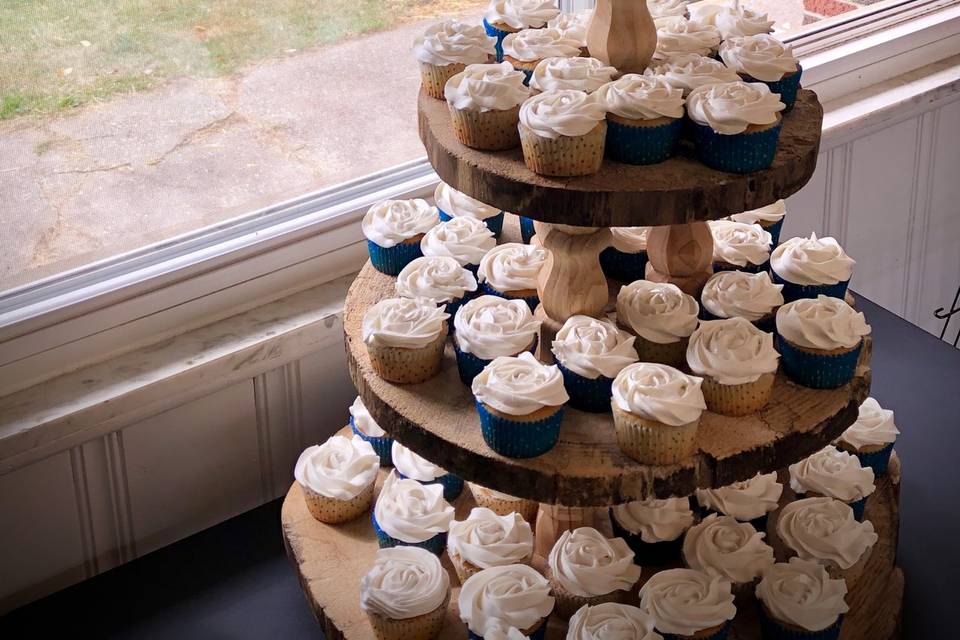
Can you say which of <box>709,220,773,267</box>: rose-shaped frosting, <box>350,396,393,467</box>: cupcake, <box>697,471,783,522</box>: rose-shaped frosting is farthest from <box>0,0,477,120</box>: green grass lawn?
<box>697,471,783,522</box>: rose-shaped frosting

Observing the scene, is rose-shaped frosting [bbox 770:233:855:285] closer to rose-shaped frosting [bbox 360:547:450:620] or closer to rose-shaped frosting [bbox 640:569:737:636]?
rose-shaped frosting [bbox 640:569:737:636]

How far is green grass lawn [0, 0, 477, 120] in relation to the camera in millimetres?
1571

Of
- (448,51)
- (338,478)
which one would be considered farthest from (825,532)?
(448,51)

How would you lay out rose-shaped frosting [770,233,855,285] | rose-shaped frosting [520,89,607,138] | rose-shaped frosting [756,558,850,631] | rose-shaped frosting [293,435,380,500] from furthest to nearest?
rose-shaped frosting [293,435,380,500] → rose-shaped frosting [770,233,855,285] → rose-shaped frosting [756,558,850,631] → rose-shaped frosting [520,89,607,138]

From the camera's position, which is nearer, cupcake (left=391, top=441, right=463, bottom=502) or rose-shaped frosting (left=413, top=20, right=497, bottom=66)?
rose-shaped frosting (left=413, top=20, right=497, bottom=66)

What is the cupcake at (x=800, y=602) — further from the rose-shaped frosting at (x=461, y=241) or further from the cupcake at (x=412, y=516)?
the rose-shaped frosting at (x=461, y=241)

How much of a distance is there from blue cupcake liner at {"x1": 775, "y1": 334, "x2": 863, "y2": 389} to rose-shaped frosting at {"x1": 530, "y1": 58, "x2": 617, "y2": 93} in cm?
36

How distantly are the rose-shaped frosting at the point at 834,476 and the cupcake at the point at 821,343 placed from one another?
0.24 m

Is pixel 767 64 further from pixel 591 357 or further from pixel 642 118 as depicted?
pixel 591 357

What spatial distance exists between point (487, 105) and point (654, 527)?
573 mm

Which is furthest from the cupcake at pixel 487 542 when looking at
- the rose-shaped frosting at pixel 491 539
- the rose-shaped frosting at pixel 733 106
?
the rose-shaped frosting at pixel 733 106

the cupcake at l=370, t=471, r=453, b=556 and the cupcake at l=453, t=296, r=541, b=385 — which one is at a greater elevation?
the cupcake at l=453, t=296, r=541, b=385

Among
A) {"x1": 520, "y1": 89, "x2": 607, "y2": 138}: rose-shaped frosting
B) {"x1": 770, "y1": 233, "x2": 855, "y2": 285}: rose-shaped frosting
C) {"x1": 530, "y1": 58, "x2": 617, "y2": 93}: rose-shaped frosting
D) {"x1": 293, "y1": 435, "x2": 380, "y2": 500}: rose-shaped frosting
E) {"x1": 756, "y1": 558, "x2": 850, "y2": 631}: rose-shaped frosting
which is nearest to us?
{"x1": 520, "y1": 89, "x2": 607, "y2": 138}: rose-shaped frosting

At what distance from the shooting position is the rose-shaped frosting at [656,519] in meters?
1.44
